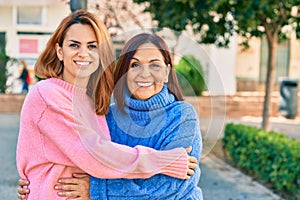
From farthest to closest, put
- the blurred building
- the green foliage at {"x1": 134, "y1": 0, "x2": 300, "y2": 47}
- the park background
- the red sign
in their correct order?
1. the red sign
2. the blurred building
3. the park background
4. the green foliage at {"x1": 134, "y1": 0, "x2": 300, "y2": 47}

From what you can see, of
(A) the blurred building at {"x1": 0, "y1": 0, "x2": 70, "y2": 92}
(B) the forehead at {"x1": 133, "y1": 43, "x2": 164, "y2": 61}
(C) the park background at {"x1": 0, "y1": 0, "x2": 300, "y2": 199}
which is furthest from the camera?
(A) the blurred building at {"x1": 0, "y1": 0, "x2": 70, "y2": 92}

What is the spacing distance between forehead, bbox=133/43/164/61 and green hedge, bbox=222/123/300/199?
4538 millimetres

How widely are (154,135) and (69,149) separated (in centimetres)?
34

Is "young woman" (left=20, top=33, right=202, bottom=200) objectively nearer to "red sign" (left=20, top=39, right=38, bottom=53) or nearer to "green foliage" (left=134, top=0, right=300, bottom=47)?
"green foliage" (left=134, top=0, right=300, bottom=47)

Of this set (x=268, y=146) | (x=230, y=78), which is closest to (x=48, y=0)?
(x=268, y=146)

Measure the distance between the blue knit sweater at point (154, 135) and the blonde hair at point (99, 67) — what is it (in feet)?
0.31

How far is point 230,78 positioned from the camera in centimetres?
1981

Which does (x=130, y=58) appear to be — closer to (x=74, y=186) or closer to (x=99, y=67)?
(x=99, y=67)

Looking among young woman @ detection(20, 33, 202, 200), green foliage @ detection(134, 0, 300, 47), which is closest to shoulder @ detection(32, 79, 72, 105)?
young woman @ detection(20, 33, 202, 200)

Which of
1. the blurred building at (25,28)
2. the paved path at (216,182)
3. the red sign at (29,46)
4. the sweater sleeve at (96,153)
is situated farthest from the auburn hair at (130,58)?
the red sign at (29,46)

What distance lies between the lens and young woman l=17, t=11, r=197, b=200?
7.75 ft

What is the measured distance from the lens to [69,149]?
2.38m

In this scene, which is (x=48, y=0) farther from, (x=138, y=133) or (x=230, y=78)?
(x=138, y=133)

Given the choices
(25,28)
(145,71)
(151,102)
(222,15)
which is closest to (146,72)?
(145,71)
